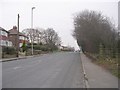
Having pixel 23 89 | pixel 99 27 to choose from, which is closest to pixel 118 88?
pixel 23 89

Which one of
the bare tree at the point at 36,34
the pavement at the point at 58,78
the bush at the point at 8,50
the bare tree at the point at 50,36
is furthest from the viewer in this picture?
the bare tree at the point at 50,36

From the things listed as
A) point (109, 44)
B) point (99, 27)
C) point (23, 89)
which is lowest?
point (23, 89)

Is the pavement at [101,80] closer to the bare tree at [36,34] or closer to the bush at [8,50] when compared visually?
the bush at [8,50]

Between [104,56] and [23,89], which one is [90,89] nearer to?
[23,89]

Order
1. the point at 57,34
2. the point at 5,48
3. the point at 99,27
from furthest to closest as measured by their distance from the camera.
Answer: the point at 57,34 → the point at 5,48 → the point at 99,27

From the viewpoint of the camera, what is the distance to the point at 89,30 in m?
39.9

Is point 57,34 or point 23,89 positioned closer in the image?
point 23,89

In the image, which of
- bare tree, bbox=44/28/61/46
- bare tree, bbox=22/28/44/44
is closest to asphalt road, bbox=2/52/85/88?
bare tree, bbox=22/28/44/44

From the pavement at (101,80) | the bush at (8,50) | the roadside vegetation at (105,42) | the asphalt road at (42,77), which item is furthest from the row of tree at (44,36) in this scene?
the pavement at (101,80)

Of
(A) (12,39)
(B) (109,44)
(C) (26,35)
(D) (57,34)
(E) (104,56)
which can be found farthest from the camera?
(D) (57,34)

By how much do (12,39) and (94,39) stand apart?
83.5 m

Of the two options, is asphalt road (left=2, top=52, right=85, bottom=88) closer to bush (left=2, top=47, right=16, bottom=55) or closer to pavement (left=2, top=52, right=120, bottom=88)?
pavement (left=2, top=52, right=120, bottom=88)

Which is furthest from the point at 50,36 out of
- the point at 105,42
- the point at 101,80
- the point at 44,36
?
the point at 101,80

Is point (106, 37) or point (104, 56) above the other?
point (106, 37)
